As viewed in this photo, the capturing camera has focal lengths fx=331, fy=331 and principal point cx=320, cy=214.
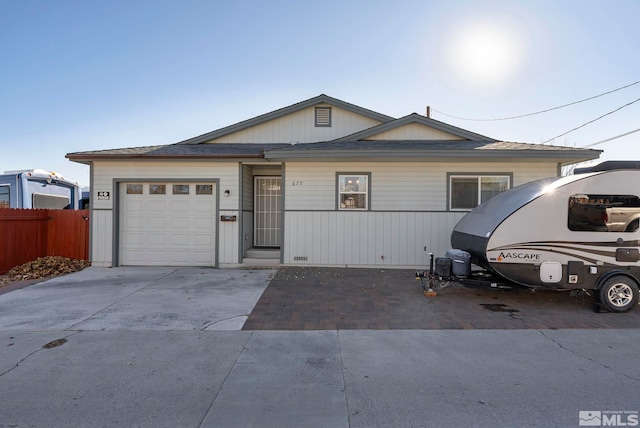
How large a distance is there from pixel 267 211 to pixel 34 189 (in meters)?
7.55

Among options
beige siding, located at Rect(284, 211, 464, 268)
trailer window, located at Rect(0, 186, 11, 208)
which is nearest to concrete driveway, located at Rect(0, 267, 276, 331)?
beige siding, located at Rect(284, 211, 464, 268)

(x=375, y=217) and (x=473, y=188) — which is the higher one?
(x=473, y=188)

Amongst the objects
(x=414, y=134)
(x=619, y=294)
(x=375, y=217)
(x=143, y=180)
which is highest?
(x=414, y=134)

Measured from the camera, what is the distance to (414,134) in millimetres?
10742

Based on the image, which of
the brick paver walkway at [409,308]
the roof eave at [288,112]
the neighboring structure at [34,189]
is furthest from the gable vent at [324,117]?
the neighboring structure at [34,189]

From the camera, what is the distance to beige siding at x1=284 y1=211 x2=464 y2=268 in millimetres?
9445

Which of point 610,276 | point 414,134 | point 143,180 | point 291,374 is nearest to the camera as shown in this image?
point 291,374

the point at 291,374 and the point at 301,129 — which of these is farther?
the point at 301,129

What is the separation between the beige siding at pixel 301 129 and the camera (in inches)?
470

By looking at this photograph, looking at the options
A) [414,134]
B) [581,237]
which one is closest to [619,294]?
[581,237]

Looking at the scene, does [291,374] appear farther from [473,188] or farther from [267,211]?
[267,211]

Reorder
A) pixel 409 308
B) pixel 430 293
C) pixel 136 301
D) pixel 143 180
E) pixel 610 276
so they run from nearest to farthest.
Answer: pixel 610 276, pixel 409 308, pixel 136 301, pixel 430 293, pixel 143 180

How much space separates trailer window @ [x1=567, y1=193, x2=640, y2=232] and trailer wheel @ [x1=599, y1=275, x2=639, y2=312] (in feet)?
2.91

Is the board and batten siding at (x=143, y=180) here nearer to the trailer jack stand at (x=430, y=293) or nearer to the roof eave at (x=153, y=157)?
the roof eave at (x=153, y=157)
